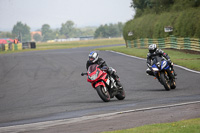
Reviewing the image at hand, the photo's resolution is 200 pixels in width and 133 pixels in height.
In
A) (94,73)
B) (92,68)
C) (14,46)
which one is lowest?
(14,46)

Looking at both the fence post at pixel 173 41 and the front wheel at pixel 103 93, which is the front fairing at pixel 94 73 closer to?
the front wheel at pixel 103 93

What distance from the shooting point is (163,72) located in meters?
14.3

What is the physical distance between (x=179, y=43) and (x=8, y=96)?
2971 cm

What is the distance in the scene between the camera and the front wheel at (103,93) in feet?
38.7

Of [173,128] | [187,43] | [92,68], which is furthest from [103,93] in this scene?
[187,43]

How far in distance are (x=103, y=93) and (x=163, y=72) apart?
3.23 m

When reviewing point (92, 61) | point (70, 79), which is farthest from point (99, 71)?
point (70, 79)

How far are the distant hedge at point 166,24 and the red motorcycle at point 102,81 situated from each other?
27024 millimetres

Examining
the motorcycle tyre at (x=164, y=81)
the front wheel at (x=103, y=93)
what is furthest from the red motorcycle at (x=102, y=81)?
the motorcycle tyre at (x=164, y=81)

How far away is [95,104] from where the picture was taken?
1187 centimetres

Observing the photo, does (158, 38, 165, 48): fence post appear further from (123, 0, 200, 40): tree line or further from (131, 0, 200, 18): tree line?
(131, 0, 200, 18): tree line

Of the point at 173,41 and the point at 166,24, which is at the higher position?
the point at 166,24

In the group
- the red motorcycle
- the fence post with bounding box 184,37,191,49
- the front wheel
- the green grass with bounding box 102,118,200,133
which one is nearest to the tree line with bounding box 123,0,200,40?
the fence post with bounding box 184,37,191,49

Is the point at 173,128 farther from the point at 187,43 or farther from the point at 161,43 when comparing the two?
the point at 161,43
